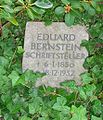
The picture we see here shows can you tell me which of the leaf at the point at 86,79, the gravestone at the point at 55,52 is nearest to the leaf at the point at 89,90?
the leaf at the point at 86,79

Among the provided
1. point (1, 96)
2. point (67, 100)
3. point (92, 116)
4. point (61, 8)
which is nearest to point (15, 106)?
point (1, 96)

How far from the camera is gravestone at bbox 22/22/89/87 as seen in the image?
2.25 meters

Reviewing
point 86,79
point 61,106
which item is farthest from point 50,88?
point 61,106

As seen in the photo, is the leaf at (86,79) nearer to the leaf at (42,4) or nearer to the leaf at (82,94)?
the leaf at (82,94)

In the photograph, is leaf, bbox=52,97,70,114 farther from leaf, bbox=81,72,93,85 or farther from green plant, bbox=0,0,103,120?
leaf, bbox=81,72,93,85

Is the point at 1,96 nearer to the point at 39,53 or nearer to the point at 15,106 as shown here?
the point at 15,106

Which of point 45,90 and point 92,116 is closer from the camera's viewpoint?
point 92,116

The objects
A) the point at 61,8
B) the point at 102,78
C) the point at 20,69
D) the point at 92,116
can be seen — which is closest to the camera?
the point at 92,116

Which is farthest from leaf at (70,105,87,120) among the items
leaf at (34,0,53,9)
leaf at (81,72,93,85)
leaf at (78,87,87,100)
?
leaf at (34,0,53,9)

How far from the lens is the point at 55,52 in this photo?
89.3 inches

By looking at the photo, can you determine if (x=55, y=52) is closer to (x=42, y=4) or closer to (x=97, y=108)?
(x=97, y=108)

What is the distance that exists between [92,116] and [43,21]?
2.51ft

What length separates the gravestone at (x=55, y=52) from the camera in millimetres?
2250

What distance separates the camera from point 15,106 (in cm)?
191
